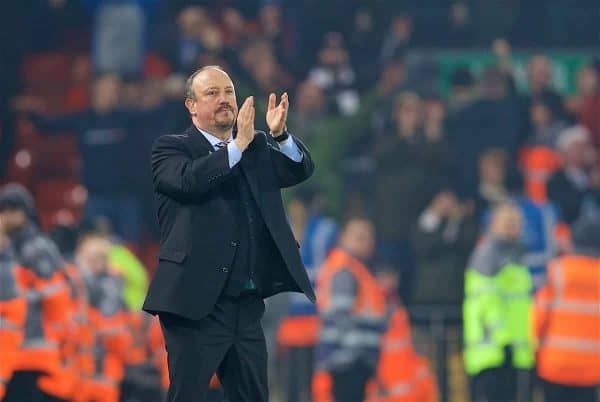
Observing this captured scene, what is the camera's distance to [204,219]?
19.9 ft

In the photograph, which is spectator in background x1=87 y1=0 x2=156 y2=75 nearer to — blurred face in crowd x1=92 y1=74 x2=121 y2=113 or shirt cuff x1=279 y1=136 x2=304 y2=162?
blurred face in crowd x1=92 y1=74 x2=121 y2=113

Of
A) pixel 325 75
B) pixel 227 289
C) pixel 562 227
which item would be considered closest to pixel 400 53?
pixel 325 75

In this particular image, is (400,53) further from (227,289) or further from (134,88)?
(227,289)

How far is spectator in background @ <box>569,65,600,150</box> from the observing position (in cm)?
1508

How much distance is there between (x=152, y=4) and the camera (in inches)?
610

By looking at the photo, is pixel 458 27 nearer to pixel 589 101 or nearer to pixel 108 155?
pixel 589 101

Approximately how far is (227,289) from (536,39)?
9667 mm

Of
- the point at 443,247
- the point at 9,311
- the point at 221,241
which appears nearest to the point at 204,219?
the point at 221,241

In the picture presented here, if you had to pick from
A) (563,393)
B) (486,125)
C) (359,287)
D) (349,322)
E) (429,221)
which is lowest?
(563,393)

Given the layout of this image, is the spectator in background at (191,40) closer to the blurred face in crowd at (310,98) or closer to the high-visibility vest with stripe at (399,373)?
the blurred face in crowd at (310,98)

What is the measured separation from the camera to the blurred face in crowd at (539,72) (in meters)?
15.2

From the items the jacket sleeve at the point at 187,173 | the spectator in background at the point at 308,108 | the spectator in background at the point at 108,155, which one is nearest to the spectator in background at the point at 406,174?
the spectator in background at the point at 308,108

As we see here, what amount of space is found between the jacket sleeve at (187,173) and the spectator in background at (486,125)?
8.90 meters

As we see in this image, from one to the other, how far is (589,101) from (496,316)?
3341 mm
